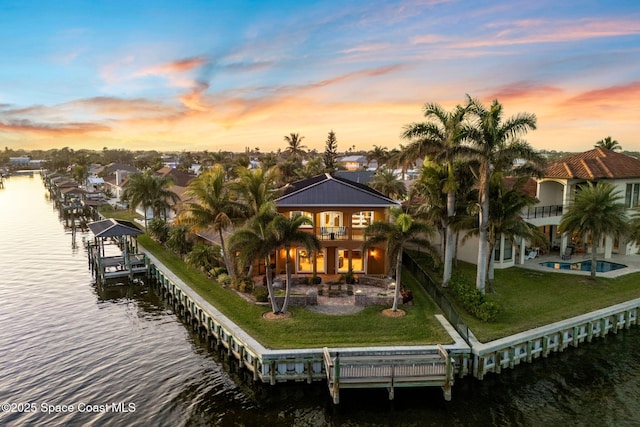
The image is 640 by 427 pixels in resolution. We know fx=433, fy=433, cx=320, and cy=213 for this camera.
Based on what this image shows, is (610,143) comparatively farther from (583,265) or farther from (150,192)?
(150,192)

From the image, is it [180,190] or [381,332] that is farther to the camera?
[180,190]

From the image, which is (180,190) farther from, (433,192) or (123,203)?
(433,192)

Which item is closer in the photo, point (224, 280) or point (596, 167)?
point (224, 280)

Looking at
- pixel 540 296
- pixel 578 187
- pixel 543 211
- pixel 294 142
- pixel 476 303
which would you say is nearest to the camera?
pixel 476 303

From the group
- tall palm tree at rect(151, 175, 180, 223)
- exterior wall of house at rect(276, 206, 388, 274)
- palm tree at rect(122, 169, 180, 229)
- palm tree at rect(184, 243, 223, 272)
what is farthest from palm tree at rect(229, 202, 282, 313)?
palm tree at rect(122, 169, 180, 229)

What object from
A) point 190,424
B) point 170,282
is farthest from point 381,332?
point 170,282

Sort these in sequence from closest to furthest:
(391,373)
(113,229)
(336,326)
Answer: (391,373) → (336,326) → (113,229)

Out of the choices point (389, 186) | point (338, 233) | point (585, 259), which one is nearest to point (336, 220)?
point (338, 233)
